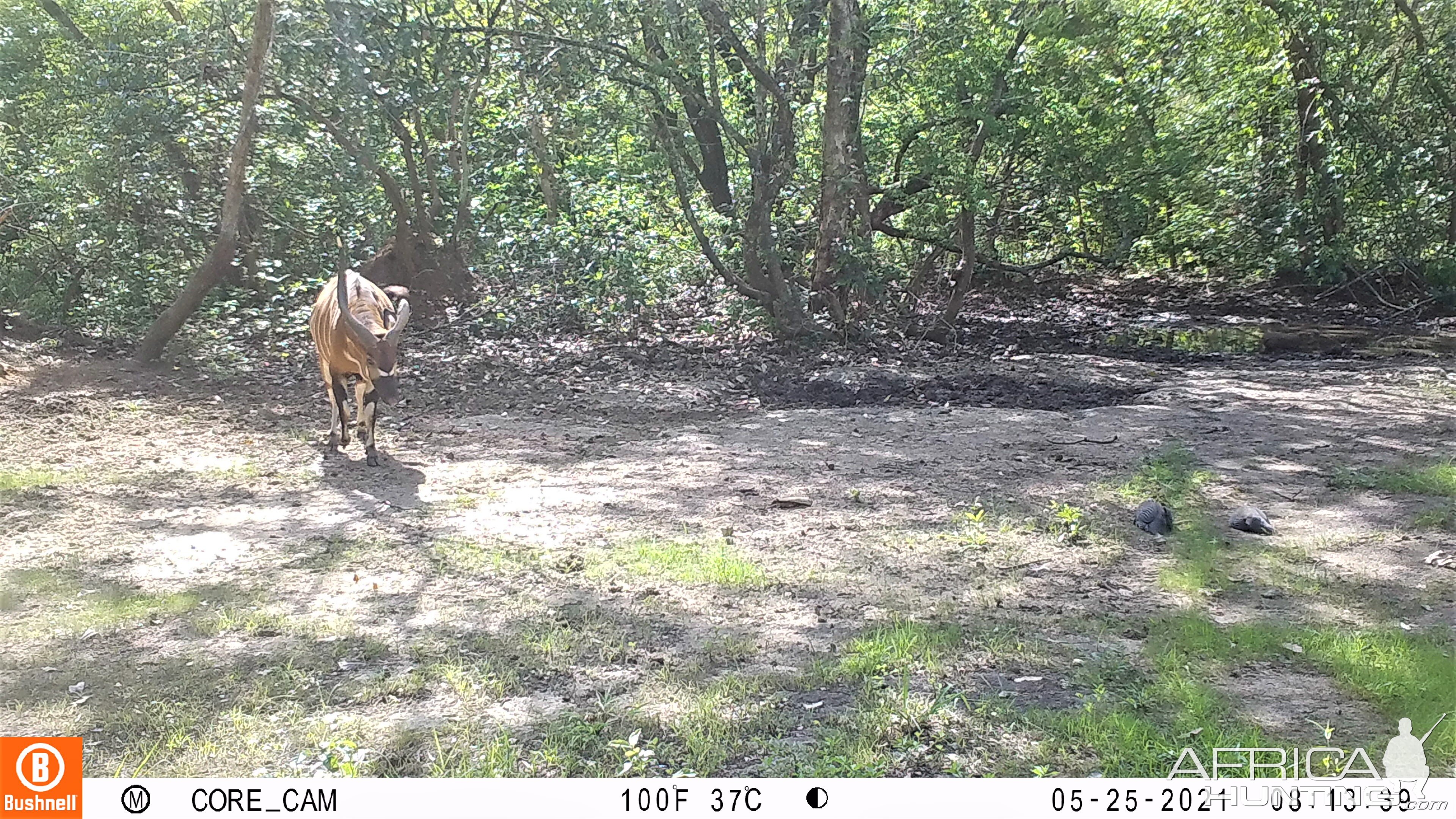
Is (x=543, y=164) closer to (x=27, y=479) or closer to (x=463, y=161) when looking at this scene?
(x=463, y=161)

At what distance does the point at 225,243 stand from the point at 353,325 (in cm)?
471

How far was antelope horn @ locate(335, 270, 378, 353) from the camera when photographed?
7.64m

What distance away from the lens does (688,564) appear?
5266mm

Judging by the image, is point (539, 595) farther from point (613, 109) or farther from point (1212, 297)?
point (1212, 297)

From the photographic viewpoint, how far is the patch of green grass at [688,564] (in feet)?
16.5

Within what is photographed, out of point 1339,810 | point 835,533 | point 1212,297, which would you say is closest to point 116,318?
point 835,533

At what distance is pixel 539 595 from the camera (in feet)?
16.0

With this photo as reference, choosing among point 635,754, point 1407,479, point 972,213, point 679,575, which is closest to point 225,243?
point 679,575

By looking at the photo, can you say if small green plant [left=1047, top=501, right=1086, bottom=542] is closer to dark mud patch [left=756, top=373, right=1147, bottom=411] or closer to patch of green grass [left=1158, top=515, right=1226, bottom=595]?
patch of green grass [left=1158, top=515, right=1226, bottom=595]

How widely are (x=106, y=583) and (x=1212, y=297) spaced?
52.1ft

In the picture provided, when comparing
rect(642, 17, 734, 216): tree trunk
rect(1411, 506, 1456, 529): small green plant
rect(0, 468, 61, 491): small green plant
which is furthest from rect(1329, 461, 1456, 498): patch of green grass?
rect(0, 468, 61, 491): small green plant

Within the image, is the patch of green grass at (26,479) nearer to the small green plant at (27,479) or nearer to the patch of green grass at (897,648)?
the small green plant at (27,479)

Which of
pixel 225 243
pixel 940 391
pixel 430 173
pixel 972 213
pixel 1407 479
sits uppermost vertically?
pixel 430 173

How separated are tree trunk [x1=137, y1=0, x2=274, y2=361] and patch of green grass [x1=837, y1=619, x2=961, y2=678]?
361 inches
